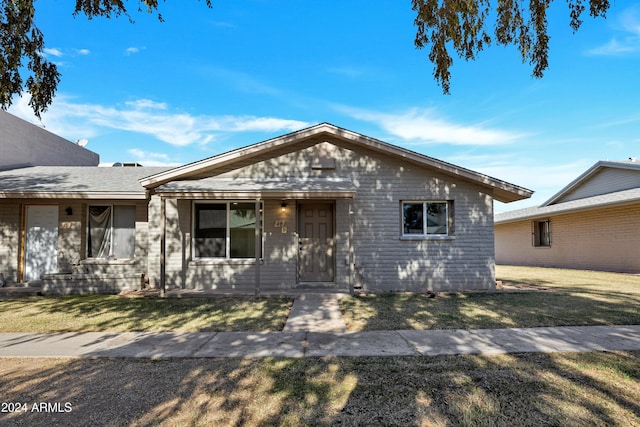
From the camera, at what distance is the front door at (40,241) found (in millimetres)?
10805

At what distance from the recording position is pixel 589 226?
17.4 m

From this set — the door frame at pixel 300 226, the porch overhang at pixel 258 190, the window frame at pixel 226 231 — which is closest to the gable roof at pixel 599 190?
the door frame at pixel 300 226

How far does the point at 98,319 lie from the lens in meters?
6.84

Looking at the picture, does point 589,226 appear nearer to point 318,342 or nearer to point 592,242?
point 592,242

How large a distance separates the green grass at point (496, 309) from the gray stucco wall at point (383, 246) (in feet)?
2.54

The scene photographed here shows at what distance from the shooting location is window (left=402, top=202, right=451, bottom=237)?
10.3 metres

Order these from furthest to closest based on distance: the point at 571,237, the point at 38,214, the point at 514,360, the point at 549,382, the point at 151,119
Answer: the point at 151,119
the point at 571,237
the point at 38,214
the point at 514,360
the point at 549,382

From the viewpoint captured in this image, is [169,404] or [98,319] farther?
[98,319]

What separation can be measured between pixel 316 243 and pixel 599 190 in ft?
60.3

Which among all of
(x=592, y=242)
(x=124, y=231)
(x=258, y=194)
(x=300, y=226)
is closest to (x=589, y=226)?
(x=592, y=242)

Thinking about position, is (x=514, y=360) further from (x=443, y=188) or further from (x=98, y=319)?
(x=98, y=319)

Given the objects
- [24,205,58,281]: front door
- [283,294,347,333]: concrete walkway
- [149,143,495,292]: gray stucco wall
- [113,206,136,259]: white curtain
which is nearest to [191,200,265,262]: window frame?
[149,143,495,292]: gray stucco wall

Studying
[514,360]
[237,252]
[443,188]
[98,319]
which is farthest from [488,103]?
[98,319]

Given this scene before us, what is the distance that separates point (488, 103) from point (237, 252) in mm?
13630
